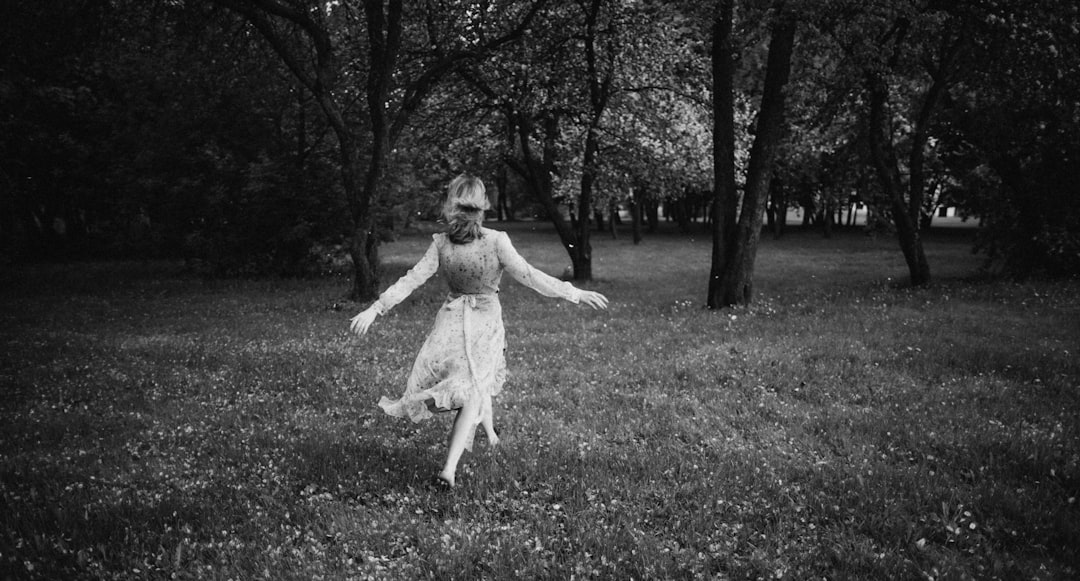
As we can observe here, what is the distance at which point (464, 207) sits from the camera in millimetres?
6719

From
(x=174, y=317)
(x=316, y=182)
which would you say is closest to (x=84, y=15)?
(x=174, y=317)

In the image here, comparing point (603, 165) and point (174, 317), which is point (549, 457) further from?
point (603, 165)

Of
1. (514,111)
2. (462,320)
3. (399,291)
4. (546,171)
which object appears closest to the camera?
(399,291)

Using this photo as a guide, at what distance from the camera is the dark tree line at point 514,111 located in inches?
669

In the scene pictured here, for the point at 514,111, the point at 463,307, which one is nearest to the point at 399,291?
the point at 463,307

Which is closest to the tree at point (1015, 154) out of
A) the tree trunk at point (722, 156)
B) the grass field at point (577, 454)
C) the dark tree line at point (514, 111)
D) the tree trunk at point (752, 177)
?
the dark tree line at point (514, 111)

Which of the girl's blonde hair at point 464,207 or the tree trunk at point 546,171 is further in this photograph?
the tree trunk at point 546,171

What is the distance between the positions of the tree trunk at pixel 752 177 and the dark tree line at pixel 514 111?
56mm

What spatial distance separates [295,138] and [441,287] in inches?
450

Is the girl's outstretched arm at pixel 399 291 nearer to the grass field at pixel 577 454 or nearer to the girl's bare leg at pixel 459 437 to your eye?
the girl's bare leg at pixel 459 437

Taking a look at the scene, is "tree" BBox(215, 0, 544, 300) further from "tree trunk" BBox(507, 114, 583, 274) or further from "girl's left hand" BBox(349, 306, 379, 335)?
"girl's left hand" BBox(349, 306, 379, 335)

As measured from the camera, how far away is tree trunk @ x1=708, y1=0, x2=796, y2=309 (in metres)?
16.1

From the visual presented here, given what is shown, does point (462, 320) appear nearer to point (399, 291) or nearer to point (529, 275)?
point (399, 291)

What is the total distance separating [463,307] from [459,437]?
1.37 m
